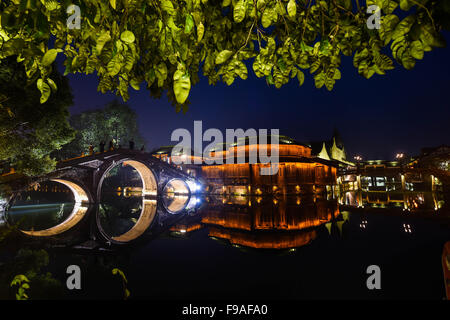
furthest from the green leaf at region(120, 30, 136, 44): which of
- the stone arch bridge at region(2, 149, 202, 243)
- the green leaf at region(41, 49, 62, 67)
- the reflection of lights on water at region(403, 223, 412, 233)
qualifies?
the reflection of lights on water at region(403, 223, 412, 233)

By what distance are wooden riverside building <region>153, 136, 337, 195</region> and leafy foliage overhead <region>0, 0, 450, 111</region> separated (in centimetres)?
2328

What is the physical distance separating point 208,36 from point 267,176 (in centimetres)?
2372

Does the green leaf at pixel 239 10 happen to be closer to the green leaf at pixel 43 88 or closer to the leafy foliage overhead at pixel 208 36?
the leafy foliage overhead at pixel 208 36

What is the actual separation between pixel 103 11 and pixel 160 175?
2334 cm

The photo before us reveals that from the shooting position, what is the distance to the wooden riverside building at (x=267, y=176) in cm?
2505

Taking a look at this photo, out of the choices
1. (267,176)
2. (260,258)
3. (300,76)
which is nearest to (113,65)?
(300,76)

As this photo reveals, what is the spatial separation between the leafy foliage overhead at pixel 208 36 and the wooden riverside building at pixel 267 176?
2328 cm

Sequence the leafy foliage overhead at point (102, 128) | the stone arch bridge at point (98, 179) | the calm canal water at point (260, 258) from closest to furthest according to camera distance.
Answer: the calm canal water at point (260, 258) → the stone arch bridge at point (98, 179) → the leafy foliage overhead at point (102, 128)

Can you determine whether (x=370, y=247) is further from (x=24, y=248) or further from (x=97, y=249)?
(x=24, y=248)

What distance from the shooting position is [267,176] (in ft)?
83.0

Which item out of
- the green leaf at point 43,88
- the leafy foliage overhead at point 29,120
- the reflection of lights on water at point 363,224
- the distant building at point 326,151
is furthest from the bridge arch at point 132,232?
the distant building at point 326,151

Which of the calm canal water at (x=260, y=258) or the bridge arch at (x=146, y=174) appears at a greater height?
the bridge arch at (x=146, y=174)

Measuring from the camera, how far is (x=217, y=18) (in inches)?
98.3

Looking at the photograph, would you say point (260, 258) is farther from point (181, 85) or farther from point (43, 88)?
point (43, 88)
